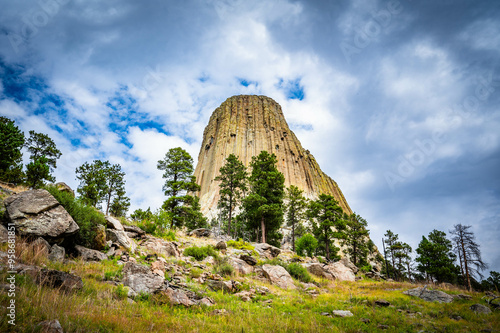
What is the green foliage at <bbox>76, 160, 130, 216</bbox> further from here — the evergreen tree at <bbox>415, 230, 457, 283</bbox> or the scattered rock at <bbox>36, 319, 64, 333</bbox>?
the evergreen tree at <bbox>415, 230, 457, 283</bbox>

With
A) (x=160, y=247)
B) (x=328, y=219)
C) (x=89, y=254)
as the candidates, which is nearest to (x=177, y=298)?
(x=89, y=254)

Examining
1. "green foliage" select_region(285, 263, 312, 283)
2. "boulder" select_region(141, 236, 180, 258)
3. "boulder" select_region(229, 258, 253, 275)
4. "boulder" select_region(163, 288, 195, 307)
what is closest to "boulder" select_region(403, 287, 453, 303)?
"green foliage" select_region(285, 263, 312, 283)

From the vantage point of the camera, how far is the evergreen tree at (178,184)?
23047 millimetres

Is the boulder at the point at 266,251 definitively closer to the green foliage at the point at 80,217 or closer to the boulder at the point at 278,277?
the boulder at the point at 278,277

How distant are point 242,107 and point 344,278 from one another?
10890 cm

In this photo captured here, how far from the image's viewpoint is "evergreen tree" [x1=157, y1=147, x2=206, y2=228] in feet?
75.6

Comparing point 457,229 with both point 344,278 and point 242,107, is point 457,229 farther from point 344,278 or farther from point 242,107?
point 242,107

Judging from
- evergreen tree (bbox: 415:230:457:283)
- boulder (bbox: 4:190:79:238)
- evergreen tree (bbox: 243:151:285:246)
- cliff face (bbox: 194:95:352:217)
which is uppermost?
cliff face (bbox: 194:95:352:217)

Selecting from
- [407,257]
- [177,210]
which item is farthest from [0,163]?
[407,257]

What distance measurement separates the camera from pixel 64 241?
28.1 ft

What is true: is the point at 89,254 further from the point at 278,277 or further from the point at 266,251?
the point at 266,251

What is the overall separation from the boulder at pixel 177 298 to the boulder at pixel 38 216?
4.59 metres

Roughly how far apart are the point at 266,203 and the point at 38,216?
2201 centimetres

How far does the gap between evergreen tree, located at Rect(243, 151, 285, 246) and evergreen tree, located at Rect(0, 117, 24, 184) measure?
2250cm
